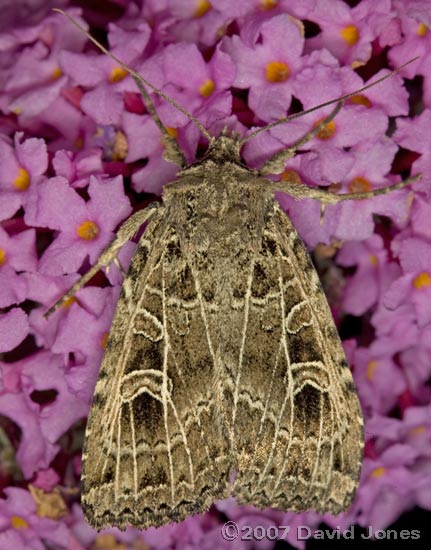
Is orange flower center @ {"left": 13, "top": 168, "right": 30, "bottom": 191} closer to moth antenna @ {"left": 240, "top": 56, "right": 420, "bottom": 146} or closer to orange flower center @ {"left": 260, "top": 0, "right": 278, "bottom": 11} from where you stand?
moth antenna @ {"left": 240, "top": 56, "right": 420, "bottom": 146}

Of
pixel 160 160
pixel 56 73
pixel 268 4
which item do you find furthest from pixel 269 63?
pixel 56 73

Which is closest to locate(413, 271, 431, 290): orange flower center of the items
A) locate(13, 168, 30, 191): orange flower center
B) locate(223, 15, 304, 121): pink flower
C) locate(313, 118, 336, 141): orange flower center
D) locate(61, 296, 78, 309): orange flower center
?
locate(313, 118, 336, 141): orange flower center

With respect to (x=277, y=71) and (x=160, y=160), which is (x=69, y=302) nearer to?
(x=160, y=160)

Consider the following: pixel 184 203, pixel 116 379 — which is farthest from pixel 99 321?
pixel 184 203

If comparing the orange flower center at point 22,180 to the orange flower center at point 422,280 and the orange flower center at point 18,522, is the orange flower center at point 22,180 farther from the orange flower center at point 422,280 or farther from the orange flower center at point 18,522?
the orange flower center at point 422,280

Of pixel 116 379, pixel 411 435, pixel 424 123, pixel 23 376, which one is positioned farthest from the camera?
A: pixel 411 435

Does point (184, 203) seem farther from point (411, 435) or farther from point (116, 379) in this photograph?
point (411, 435)
